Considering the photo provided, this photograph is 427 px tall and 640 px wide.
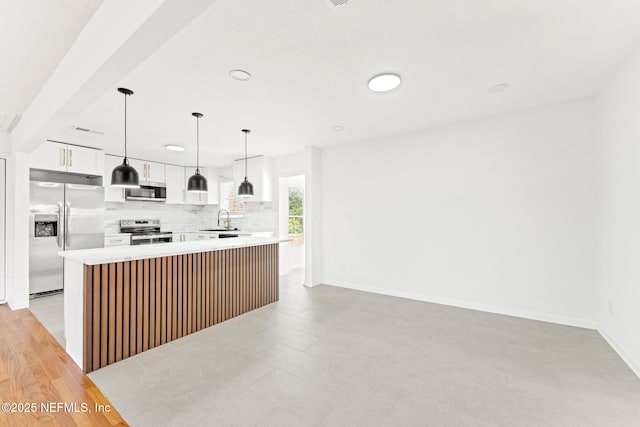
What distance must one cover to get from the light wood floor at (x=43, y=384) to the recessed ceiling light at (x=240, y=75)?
2.69 m

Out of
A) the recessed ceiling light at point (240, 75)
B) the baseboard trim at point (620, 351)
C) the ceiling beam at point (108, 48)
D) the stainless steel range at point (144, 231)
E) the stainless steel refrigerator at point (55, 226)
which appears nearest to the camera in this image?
the ceiling beam at point (108, 48)

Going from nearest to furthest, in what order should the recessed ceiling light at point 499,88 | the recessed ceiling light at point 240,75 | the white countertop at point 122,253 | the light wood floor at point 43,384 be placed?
the light wood floor at point 43,384
the white countertop at point 122,253
the recessed ceiling light at point 240,75
the recessed ceiling light at point 499,88

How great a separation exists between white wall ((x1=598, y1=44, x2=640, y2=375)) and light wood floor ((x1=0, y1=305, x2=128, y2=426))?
3.95 meters

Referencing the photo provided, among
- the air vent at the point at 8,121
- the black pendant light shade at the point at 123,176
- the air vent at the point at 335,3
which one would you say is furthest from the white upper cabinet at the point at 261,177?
the air vent at the point at 335,3

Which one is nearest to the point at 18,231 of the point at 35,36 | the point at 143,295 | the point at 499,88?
the point at 143,295

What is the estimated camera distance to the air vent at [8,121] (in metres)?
3.32

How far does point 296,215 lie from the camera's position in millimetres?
6809

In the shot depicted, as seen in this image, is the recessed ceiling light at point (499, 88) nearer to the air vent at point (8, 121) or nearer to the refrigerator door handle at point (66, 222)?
the air vent at point (8, 121)

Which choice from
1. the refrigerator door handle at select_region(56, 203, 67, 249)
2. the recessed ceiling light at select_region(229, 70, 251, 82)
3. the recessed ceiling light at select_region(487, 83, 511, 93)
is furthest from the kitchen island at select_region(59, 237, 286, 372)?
the recessed ceiling light at select_region(487, 83, 511, 93)

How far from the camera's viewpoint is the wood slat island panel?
231 centimetres

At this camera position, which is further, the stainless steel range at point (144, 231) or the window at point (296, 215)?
the window at point (296, 215)

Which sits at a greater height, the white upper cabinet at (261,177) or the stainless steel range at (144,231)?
the white upper cabinet at (261,177)

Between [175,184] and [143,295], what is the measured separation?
14.5 feet

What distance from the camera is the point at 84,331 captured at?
2.26 m
